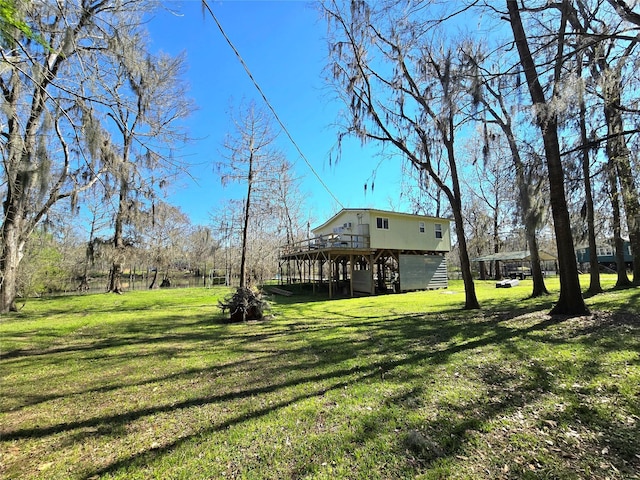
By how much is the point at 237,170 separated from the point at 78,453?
1115 centimetres

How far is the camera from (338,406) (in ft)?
10.2

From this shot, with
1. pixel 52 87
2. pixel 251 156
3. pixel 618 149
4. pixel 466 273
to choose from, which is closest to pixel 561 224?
pixel 618 149

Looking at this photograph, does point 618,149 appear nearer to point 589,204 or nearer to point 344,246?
point 589,204

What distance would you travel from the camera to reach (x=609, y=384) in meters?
3.18

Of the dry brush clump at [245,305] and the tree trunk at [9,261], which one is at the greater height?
the tree trunk at [9,261]

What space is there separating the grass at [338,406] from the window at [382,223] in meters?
11.7

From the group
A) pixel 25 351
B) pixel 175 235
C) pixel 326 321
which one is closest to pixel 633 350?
pixel 326 321

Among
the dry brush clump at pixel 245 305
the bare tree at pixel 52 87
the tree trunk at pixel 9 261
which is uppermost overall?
the bare tree at pixel 52 87

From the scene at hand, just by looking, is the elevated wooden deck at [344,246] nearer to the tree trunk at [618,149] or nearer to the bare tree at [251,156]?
the bare tree at [251,156]

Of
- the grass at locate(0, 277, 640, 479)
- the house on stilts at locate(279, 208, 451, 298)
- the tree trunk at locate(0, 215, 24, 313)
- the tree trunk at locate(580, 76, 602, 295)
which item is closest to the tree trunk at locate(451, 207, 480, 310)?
the grass at locate(0, 277, 640, 479)

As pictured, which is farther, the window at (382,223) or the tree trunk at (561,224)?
the window at (382,223)

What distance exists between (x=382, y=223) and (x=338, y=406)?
15226 mm

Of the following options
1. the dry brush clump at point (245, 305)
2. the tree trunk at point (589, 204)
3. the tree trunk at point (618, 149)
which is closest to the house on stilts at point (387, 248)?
the dry brush clump at point (245, 305)

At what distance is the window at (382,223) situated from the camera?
17505 millimetres
